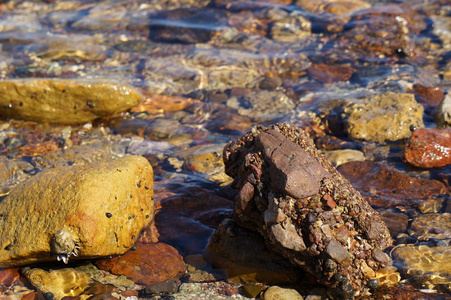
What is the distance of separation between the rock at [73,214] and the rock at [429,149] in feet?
10.4

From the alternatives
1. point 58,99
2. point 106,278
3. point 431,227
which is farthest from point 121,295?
point 58,99

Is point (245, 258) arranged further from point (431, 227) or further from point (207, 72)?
point (207, 72)

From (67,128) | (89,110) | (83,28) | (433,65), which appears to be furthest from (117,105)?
(433,65)

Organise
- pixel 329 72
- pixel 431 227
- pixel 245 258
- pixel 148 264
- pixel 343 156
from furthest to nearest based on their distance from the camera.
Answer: pixel 329 72 < pixel 343 156 < pixel 431 227 < pixel 148 264 < pixel 245 258

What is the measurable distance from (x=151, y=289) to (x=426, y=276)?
87.4 inches

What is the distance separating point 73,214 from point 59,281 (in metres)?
0.55

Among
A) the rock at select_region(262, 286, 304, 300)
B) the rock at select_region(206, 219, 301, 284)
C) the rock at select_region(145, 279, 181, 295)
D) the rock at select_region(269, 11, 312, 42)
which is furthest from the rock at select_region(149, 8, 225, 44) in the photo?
the rock at select_region(262, 286, 304, 300)

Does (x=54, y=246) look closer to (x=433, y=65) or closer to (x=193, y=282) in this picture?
(x=193, y=282)

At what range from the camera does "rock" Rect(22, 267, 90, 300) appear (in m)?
3.34

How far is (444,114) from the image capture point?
18.6 ft

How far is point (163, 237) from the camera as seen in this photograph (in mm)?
4055

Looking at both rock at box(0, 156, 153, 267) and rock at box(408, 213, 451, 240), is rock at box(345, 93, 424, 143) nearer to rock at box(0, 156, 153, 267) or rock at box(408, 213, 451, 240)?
rock at box(408, 213, 451, 240)

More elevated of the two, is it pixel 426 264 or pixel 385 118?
pixel 385 118

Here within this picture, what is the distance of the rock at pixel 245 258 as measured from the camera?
3416 mm
